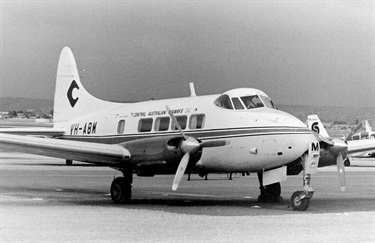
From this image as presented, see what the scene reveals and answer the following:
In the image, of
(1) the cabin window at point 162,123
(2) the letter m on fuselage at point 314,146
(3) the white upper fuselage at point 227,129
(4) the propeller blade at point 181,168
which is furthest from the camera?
(1) the cabin window at point 162,123

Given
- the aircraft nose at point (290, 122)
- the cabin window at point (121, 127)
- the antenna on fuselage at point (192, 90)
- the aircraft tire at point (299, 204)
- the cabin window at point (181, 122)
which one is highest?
the antenna on fuselage at point (192, 90)

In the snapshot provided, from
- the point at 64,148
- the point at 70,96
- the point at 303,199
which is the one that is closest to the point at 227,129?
the point at 303,199

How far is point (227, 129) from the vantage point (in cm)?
1697

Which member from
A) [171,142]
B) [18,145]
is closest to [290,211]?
[171,142]

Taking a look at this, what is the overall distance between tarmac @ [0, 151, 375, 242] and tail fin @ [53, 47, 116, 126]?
2740 millimetres

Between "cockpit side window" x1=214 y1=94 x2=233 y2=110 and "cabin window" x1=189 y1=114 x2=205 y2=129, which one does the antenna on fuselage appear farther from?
"cockpit side window" x1=214 y1=94 x2=233 y2=110

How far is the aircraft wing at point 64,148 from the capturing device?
17406mm

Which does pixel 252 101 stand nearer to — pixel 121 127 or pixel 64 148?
pixel 121 127

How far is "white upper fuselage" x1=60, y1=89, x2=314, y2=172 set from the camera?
52.5 ft

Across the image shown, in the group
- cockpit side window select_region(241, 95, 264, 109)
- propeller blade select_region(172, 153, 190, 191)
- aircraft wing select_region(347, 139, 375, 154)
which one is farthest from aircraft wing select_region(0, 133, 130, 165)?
aircraft wing select_region(347, 139, 375, 154)

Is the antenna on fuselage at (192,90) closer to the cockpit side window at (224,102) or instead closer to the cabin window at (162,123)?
the cabin window at (162,123)

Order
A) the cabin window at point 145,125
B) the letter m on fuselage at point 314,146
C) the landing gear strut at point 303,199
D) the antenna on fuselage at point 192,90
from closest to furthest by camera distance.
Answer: the landing gear strut at point 303,199 < the letter m on fuselage at point 314,146 < the cabin window at point 145,125 < the antenna on fuselage at point 192,90

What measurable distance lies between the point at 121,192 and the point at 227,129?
3.58 metres

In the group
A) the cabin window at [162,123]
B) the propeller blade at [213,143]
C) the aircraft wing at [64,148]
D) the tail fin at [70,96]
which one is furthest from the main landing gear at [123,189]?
the tail fin at [70,96]
